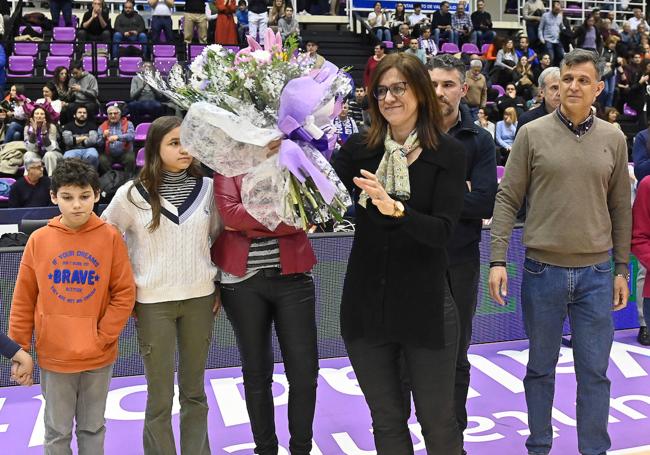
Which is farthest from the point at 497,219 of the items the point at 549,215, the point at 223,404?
the point at 223,404

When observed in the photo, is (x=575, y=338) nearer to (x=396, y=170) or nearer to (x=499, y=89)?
(x=396, y=170)

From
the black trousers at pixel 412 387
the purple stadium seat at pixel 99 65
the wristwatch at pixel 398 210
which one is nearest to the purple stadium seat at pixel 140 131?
the purple stadium seat at pixel 99 65

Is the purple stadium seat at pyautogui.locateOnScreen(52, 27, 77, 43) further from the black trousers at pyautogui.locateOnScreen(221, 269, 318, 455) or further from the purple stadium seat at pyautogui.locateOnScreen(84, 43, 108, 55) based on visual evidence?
the black trousers at pyautogui.locateOnScreen(221, 269, 318, 455)

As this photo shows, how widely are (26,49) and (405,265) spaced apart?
1086cm

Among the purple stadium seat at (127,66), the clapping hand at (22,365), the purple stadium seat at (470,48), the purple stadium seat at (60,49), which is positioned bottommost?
the clapping hand at (22,365)

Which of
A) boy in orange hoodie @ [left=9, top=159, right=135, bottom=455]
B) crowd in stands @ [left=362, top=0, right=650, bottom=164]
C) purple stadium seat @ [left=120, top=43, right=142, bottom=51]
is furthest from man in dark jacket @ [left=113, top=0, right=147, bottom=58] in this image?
boy in orange hoodie @ [left=9, top=159, right=135, bottom=455]

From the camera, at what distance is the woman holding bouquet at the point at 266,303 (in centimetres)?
258

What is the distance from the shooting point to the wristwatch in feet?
6.71

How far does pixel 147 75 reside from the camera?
252 cm

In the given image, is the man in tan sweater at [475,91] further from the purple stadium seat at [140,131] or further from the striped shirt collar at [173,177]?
the striped shirt collar at [173,177]

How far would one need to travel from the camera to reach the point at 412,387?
226cm

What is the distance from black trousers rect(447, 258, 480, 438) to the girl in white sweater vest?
905mm

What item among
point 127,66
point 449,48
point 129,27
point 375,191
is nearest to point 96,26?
point 129,27

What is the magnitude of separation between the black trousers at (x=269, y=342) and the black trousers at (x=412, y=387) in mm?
403
